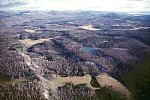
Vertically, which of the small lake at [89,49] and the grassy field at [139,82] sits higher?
the grassy field at [139,82]

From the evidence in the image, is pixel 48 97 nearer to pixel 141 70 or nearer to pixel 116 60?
pixel 141 70

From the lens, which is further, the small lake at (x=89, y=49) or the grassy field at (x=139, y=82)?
the small lake at (x=89, y=49)

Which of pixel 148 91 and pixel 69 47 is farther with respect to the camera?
pixel 69 47

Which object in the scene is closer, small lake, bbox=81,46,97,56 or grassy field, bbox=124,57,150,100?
grassy field, bbox=124,57,150,100

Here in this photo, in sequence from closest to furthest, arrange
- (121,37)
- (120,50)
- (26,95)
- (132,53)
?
(26,95) → (132,53) → (120,50) → (121,37)

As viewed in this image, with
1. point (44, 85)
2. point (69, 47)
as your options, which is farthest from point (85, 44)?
point (44, 85)

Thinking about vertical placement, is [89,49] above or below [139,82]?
below

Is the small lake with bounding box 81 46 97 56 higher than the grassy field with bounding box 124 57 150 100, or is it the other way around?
the grassy field with bounding box 124 57 150 100

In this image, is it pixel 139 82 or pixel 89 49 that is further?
pixel 89 49

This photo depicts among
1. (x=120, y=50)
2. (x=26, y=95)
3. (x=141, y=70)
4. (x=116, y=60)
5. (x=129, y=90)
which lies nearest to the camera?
(x=26, y=95)
